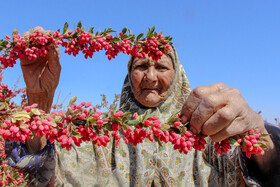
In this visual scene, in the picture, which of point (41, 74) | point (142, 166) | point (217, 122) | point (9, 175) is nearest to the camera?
point (217, 122)

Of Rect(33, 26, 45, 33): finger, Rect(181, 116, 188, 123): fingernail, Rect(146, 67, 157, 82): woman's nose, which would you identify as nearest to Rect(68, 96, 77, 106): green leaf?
Rect(181, 116, 188, 123): fingernail

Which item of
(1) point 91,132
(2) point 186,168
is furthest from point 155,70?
(1) point 91,132

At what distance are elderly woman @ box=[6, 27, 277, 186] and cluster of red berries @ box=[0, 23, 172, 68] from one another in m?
0.31

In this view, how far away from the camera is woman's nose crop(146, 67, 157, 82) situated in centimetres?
273

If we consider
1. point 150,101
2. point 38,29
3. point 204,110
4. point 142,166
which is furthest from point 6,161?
point 204,110

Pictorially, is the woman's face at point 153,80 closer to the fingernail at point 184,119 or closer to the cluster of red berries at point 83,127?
the fingernail at point 184,119

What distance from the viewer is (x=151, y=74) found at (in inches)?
108

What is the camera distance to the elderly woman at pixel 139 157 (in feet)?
6.96

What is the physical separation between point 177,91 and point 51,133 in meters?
2.15

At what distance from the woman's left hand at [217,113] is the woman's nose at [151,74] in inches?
51.1

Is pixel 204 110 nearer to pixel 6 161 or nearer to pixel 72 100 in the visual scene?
pixel 72 100

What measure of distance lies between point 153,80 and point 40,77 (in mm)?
1172

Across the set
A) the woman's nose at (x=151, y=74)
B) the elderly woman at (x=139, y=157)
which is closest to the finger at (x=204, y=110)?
the elderly woman at (x=139, y=157)

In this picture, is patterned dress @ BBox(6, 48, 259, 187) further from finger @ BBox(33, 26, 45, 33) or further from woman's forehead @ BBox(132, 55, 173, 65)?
finger @ BBox(33, 26, 45, 33)
